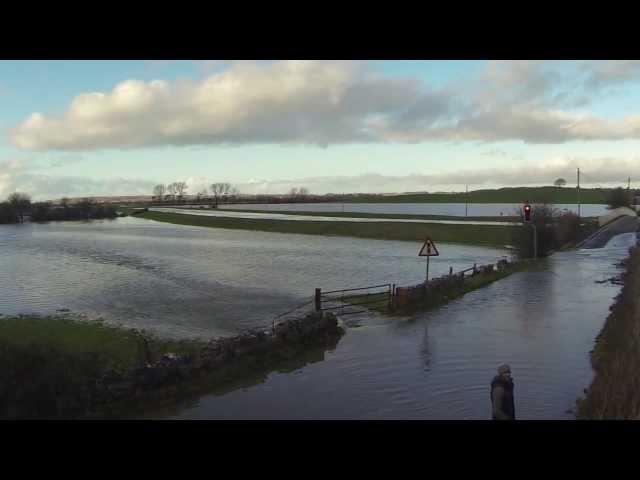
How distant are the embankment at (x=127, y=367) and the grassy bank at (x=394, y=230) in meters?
39.2

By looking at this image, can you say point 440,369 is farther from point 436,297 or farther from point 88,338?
point 88,338

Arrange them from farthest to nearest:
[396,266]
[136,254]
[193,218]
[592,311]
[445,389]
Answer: [193,218]
[136,254]
[396,266]
[592,311]
[445,389]

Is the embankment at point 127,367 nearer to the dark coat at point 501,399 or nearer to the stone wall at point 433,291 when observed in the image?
the stone wall at point 433,291

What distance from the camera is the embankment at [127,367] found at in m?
10.9

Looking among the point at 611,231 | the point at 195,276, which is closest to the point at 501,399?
the point at 195,276

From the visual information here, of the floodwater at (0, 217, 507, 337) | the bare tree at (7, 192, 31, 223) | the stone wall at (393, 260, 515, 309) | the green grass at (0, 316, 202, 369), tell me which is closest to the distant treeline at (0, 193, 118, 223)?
the bare tree at (7, 192, 31, 223)

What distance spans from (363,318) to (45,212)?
132m

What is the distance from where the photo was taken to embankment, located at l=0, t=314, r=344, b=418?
10852 mm

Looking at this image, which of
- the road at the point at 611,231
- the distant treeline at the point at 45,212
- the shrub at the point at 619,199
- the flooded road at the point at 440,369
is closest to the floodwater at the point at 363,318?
the flooded road at the point at 440,369
